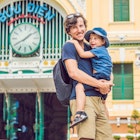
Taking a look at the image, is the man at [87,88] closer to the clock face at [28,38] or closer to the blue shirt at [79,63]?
the blue shirt at [79,63]

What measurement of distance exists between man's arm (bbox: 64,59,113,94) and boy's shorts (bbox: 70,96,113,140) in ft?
0.34

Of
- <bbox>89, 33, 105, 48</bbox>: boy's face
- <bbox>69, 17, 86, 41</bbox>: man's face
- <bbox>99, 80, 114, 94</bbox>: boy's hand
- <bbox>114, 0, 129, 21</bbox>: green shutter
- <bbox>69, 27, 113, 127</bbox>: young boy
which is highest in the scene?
<bbox>114, 0, 129, 21</bbox>: green shutter

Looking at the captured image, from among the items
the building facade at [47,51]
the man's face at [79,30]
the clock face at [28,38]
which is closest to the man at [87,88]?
the man's face at [79,30]

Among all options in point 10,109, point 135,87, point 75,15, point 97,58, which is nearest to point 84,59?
point 97,58

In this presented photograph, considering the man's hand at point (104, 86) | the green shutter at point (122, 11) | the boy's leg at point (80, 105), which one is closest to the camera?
the boy's leg at point (80, 105)

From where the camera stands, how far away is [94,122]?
372 cm

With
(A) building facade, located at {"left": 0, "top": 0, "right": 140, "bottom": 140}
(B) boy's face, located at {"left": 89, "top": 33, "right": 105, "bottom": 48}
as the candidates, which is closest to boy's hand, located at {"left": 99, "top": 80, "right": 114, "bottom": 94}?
(B) boy's face, located at {"left": 89, "top": 33, "right": 105, "bottom": 48}

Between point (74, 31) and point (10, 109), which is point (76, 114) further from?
point (10, 109)

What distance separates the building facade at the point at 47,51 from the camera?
1561cm

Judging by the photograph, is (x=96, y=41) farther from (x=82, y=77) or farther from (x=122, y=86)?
(x=122, y=86)

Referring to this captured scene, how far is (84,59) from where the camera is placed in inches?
153

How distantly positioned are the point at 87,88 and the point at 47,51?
41.0 ft

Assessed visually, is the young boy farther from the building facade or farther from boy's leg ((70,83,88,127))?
the building facade

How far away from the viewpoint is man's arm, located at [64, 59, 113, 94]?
3.78 m
